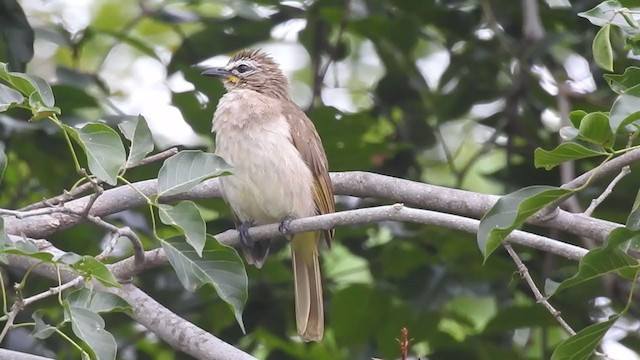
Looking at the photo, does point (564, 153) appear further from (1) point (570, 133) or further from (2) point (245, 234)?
(2) point (245, 234)

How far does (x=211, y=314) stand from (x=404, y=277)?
1.02 metres

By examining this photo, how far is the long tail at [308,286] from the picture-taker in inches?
226

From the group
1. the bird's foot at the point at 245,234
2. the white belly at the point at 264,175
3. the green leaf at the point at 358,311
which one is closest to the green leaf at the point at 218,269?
the bird's foot at the point at 245,234

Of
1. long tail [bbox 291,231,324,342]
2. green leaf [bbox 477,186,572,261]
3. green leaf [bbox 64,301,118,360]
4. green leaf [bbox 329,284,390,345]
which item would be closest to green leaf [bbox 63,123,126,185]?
green leaf [bbox 64,301,118,360]

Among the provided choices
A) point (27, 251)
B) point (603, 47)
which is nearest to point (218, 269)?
point (27, 251)

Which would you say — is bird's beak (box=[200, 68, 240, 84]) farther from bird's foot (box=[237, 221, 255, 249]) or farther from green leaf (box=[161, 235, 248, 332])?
green leaf (box=[161, 235, 248, 332])

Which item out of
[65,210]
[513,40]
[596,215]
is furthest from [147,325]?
[513,40]

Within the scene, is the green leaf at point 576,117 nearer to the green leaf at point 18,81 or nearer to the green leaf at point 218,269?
the green leaf at point 218,269

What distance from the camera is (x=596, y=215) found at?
18.8 feet

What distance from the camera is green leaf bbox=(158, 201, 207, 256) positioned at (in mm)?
3365

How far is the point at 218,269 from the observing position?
3.73 metres

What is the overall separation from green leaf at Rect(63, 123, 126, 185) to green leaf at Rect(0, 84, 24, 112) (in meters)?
0.19

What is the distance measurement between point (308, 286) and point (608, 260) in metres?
2.69

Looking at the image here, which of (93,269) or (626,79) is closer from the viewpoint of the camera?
(93,269)
